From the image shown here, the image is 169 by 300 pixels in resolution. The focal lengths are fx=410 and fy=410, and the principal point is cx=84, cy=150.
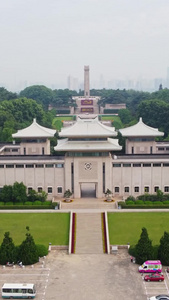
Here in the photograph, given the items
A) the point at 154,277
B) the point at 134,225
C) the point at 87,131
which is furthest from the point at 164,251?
the point at 87,131

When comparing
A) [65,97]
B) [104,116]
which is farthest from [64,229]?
[65,97]

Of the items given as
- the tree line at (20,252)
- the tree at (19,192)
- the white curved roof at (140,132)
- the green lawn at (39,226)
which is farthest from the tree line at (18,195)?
the white curved roof at (140,132)

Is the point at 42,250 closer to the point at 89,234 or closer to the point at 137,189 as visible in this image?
the point at 89,234

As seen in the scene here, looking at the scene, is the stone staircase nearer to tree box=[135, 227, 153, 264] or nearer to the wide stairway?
the wide stairway

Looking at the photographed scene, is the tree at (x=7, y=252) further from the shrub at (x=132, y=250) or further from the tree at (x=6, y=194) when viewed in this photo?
the tree at (x=6, y=194)

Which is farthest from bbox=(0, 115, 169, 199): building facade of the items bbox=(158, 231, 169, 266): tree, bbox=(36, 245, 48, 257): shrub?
bbox=(158, 231, 169, 266): tree
